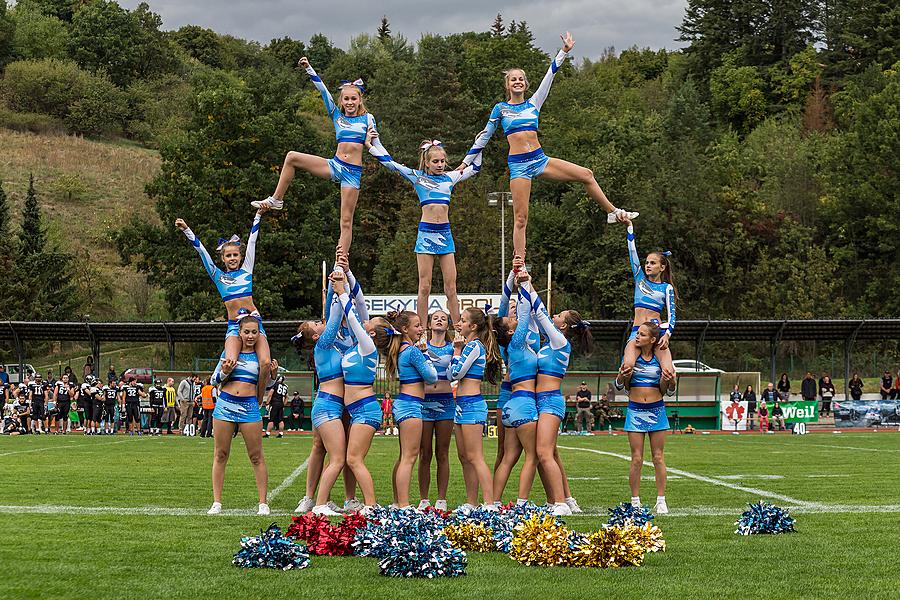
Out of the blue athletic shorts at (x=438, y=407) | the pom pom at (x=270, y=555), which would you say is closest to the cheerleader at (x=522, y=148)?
the blue athletic shorts at (x=438, y=407)

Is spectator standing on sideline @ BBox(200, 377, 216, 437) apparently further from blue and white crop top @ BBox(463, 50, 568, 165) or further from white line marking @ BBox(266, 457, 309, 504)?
blue and white crop top @ BBox(463, 50, 568, 165)

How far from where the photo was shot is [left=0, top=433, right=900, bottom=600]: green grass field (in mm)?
6797

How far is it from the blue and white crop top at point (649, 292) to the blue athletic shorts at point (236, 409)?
14.0ft

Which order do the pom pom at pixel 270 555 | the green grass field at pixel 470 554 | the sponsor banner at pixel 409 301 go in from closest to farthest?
the green grass field at pixel 470 554 < the pom pom at pixel 270 555 < the sponsor banner at pixel 409 301

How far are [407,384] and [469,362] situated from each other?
62 centimetres

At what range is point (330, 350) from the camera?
423 inches

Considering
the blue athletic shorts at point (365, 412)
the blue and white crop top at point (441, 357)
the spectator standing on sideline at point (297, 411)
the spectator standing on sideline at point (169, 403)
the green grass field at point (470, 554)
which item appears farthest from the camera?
the spectator standing on sideline at point (297, 411)

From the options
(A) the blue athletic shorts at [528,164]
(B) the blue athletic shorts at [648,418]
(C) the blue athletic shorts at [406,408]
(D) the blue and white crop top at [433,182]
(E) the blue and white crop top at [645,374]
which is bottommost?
(B) the blue athletic shorts at [648,418]

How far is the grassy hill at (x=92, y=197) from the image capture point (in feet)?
219

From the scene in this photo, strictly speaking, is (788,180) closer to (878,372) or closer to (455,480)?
(878,372)

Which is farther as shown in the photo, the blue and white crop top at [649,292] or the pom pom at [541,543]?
the blue and white crop top at [649,292]

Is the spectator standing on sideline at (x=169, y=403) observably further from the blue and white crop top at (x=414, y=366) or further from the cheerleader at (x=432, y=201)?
the blue and white crop top at (x=414, y=366)

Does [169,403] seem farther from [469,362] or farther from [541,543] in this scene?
[541,543]

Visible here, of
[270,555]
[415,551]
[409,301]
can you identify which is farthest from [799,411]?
[270,555]
